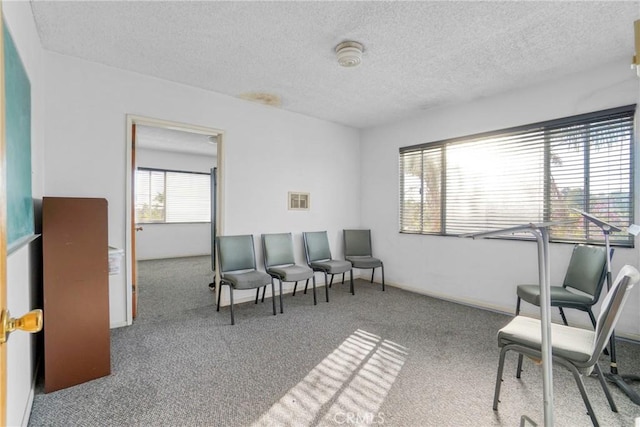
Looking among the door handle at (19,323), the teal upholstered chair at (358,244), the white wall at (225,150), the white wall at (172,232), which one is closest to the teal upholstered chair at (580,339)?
the door handle at (19,323)

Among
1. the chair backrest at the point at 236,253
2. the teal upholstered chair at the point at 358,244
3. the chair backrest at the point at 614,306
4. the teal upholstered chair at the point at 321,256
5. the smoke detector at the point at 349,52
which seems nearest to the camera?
the chair backrest at the point at 614,306

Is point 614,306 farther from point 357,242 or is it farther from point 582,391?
point 357,242

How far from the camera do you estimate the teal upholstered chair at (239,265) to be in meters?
3.27

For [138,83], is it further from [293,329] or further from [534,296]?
[534,296]

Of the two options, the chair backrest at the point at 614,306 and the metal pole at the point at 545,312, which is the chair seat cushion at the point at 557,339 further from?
the metal pole at the point at 545,312

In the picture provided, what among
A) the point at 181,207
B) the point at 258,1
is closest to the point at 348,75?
the point at 258,1

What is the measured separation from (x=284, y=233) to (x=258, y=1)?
2.76m

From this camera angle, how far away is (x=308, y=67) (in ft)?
9.84

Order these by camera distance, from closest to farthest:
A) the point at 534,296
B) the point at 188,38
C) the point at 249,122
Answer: the point at 188,38 → the point at 534,296 → the point at 249,122

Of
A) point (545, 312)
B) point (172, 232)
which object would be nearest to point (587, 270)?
point (545, 312)

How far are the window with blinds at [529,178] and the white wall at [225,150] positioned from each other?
3.87 feet

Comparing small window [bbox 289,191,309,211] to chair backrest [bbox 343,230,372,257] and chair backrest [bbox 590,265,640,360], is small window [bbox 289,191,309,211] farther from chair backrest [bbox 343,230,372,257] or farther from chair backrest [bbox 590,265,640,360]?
chair backrest [bbox 590,265,640,360]

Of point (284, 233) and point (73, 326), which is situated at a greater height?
point (284, 233)

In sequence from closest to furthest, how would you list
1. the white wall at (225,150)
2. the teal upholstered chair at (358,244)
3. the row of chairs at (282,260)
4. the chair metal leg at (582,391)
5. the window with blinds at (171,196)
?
1. the chair metal leg at (582,391)
2. the white wall at (225,150)
3. the row of chairs at (282,260)
4. the teal upholstered chair at (358,244)
5. the window with blinds at (171,196)
